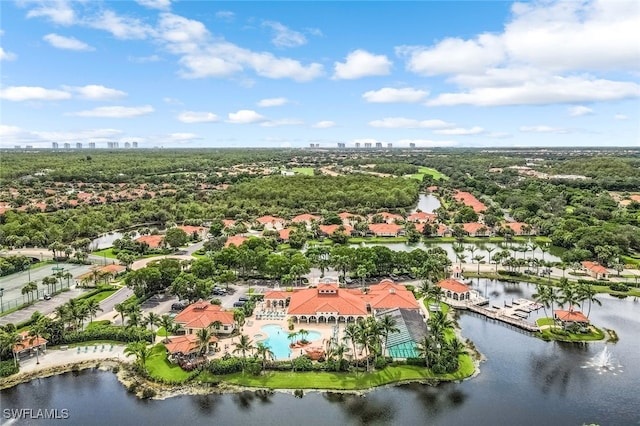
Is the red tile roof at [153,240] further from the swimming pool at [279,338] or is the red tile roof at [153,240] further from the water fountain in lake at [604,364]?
the water fountain in lake at [604,364]

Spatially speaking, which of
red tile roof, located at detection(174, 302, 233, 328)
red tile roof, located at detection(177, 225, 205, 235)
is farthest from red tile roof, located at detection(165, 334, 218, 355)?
red tile roof, located at detection(177, 225, 205, 235)

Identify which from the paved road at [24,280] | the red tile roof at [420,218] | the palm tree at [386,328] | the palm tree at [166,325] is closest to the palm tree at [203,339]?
the palm tree at [166,325]

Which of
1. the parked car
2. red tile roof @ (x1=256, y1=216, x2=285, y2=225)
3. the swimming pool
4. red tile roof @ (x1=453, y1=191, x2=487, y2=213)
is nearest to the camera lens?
the swimming pool

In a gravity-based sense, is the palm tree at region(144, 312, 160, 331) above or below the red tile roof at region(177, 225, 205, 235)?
below

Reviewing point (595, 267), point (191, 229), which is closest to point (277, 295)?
point (191, 229)

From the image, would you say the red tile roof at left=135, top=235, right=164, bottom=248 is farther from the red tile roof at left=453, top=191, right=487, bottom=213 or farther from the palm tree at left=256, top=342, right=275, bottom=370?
the red tile roof at left=453, top=191, right=487, bottom=213

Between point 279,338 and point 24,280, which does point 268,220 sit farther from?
point 279,338
